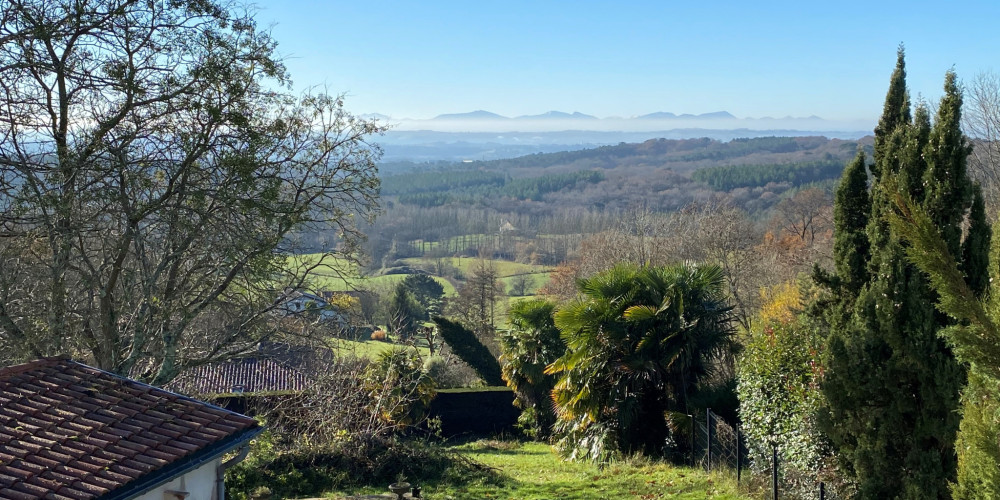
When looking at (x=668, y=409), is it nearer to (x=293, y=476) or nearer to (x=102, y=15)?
(x=293, y=476)

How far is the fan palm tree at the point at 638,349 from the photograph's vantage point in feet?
45.6

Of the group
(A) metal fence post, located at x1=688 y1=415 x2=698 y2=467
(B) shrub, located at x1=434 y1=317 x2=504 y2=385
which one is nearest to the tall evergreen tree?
(A) metal fence post, located at x1=688 y1=415 x2=698 y2=467

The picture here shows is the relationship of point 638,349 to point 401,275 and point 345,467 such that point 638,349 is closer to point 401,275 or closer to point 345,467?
point 345,467

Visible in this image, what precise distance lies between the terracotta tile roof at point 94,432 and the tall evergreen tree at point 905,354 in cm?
598

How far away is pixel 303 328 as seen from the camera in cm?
1332

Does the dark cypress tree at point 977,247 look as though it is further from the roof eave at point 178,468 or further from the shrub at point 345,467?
the shrub at point 345,467

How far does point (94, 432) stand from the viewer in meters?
5.41

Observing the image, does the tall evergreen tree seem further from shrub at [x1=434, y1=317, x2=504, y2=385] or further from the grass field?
the grass field

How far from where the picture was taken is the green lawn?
11.1m

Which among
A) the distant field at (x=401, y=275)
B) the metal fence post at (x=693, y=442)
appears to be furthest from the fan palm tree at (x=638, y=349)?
the distant field at (x=401, y=275)

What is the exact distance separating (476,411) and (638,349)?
400 inches

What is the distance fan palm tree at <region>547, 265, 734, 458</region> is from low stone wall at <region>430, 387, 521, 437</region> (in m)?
8.11

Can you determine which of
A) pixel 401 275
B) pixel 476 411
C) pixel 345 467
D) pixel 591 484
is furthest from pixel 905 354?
pixel 401 275

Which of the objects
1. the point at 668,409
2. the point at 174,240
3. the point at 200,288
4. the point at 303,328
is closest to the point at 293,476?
the point at 303,328
